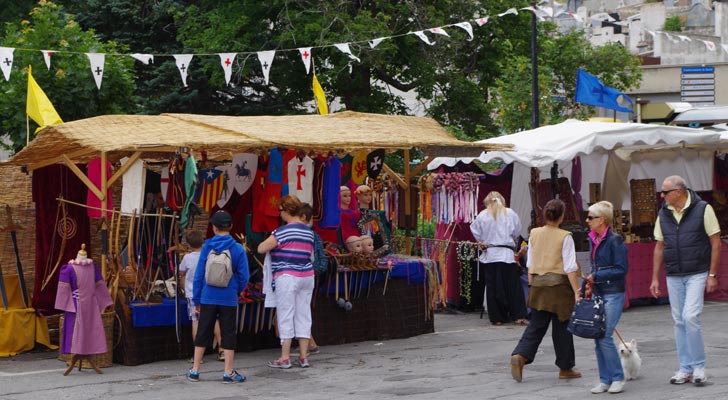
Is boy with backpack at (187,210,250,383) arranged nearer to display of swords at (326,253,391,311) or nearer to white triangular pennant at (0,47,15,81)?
display of swords at (326,253,391,311)

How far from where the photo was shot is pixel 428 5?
28703mm

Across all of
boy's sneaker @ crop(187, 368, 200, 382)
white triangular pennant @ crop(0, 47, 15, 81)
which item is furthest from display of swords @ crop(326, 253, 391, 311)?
white triangular pennant @ crop(0, 47, 15, 81)

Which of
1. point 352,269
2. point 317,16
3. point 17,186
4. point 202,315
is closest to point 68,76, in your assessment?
point 317,16

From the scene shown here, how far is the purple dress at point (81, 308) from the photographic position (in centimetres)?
1058

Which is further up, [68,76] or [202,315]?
[68,76]

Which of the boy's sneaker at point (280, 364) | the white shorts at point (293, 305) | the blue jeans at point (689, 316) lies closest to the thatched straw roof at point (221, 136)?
the white shorts at point (293, 305)

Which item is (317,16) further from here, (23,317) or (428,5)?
(23,317)

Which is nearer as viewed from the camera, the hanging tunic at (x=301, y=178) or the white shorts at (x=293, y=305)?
the white shorts at (x=293, y=305)

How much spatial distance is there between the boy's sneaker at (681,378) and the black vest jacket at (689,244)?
2.82 feet

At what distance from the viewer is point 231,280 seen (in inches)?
400

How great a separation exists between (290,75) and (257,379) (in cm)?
1936

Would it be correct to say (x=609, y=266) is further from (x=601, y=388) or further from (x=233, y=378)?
(x=233, y=378)

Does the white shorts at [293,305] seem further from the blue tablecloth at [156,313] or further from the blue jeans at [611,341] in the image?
the blue jeans at [611,341]

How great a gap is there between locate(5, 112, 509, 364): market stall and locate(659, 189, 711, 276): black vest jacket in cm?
371
